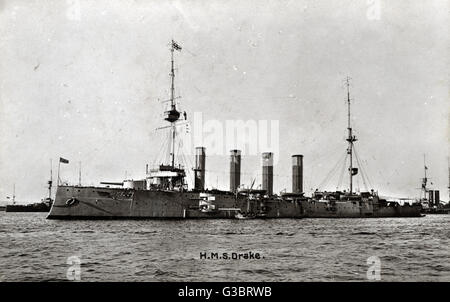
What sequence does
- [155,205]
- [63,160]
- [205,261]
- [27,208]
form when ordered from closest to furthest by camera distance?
[205,261] → [63,160] → [155,205] → [27,208]

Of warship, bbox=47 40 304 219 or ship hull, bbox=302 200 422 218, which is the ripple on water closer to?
warship, bbox=47 40 304 219

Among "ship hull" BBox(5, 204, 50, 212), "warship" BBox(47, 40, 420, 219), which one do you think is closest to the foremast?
"warship" BBox(47, 40, 420, 219)

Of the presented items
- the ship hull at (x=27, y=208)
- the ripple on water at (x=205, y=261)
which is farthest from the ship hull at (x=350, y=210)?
the ship hull at (x=27, y=208)

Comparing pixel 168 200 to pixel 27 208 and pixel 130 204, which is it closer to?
pixel 130 204

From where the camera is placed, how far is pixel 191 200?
4075 centimetres

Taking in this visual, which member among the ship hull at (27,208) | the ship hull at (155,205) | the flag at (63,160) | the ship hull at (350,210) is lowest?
the ship hull at (27,208)

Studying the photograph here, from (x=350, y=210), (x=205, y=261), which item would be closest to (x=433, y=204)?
(x=350, y=210)

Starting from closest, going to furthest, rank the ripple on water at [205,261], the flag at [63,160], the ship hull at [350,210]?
the ripple on water at [205,261], the flag at [63,160], the ship hull at [350,210]

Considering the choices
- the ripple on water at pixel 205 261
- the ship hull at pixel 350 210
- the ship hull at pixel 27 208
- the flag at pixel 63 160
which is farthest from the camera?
the ship hull at pixel 27 208

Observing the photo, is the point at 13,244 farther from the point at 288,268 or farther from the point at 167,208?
the point at 167,208

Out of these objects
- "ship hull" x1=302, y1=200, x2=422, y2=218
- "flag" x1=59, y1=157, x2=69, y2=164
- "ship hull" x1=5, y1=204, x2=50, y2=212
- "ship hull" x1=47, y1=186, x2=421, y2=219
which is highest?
"flag" x1=59, y1=157, x2=69, y2=164

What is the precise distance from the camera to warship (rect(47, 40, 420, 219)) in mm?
35000

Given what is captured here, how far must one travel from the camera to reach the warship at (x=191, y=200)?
35000 mm

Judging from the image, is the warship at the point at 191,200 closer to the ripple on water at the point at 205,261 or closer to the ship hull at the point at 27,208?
the ripple on water at the point at 205,261
